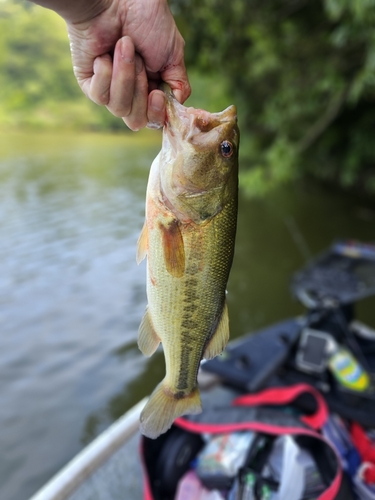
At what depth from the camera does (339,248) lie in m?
5.19

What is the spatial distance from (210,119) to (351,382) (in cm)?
267

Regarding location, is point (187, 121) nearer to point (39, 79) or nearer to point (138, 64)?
point (138, 64)

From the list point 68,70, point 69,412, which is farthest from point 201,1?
point 68,70

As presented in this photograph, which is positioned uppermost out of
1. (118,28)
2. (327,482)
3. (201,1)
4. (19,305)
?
(201,1)

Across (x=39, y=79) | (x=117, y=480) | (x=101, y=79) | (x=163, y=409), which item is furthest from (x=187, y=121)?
(x=39, y=79)

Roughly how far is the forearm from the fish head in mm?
362

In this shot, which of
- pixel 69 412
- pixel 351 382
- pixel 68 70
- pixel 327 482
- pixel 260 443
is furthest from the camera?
pixel 68 70

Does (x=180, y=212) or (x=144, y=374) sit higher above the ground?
(x=180, y=212)

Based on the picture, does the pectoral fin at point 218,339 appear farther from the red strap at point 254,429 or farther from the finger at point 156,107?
the red strap at point 254,429

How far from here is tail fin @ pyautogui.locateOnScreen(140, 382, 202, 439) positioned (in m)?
1.54

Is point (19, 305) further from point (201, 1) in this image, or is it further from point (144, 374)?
point (201, 1)

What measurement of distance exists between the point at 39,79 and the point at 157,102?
68564 millimetres

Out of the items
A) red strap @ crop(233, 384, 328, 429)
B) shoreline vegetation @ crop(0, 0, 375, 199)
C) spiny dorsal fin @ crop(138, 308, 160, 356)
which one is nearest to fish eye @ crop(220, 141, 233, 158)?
spiny dorsal fin @ crop(138, 308, 160, 356)

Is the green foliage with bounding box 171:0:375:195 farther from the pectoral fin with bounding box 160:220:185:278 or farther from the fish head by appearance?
the pectoral fin with bounding box 160:220:185:278
